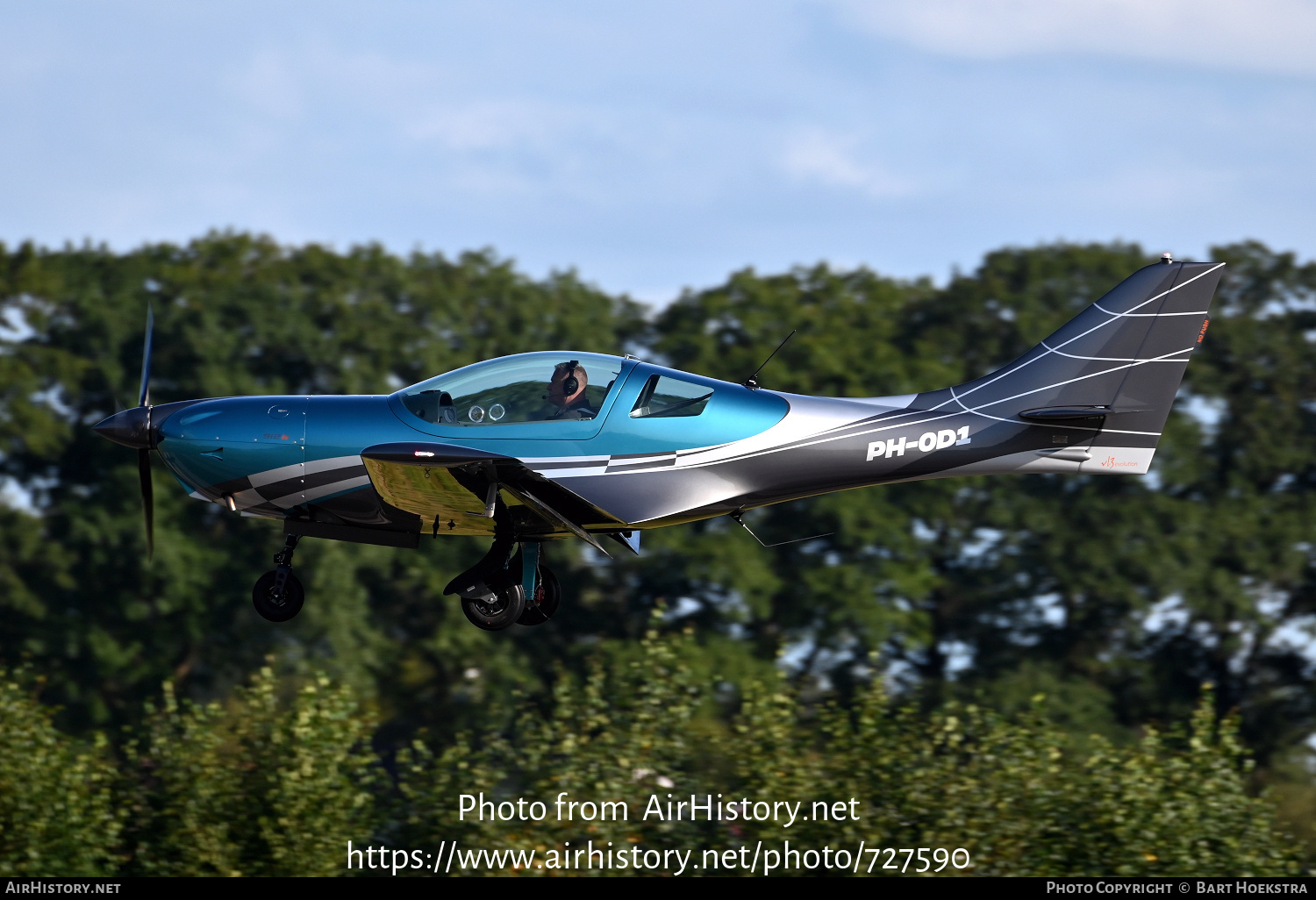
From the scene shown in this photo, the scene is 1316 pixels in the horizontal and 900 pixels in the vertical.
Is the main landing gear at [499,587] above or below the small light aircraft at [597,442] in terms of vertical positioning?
below

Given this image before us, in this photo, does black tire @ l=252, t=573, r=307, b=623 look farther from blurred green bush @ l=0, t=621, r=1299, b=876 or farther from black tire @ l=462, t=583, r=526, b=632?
blurred green bush @ l=0, t=621, r=1299, b=876

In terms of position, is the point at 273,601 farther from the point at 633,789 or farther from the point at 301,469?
the point at 633,789

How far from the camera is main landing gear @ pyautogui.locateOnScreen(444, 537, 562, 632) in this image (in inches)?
473

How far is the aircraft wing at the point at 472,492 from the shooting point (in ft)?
34.8

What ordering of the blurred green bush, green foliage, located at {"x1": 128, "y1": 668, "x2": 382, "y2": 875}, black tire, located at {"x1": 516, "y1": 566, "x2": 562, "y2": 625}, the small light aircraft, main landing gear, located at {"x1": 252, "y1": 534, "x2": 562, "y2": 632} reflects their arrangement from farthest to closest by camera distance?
green foliage, located at {"x1": 128, "y1": 668, "x2": 382, "y2": 875}, the blurred green bush, black tire, located at {"x1": 516, "y1": 566, "x2": 562, "y2": 625}, main landing gear, located at {"x1": 252, "y1": 534, "x2": 562, "y2": 632}, the small light aircraft

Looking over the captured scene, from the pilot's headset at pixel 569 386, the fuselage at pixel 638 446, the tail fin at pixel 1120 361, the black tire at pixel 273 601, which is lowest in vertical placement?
the black tire at pixel 273 601

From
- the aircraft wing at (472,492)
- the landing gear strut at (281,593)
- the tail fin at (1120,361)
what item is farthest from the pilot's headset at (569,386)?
the tail fin at (1120,361)

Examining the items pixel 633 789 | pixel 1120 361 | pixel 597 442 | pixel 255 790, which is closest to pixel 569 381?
pixel 597 442

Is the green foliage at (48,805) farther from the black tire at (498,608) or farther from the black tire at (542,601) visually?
the black tire at (498,608)

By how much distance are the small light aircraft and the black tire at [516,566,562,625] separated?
0.02 m

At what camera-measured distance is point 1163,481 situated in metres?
32.3

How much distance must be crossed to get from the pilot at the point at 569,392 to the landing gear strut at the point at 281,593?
8.68ft

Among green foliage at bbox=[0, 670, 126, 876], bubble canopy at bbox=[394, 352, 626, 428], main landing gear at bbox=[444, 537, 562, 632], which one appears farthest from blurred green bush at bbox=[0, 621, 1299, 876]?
bubble canopy at bbox=[394, 352, 626, 428]

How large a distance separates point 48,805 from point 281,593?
556 inches
